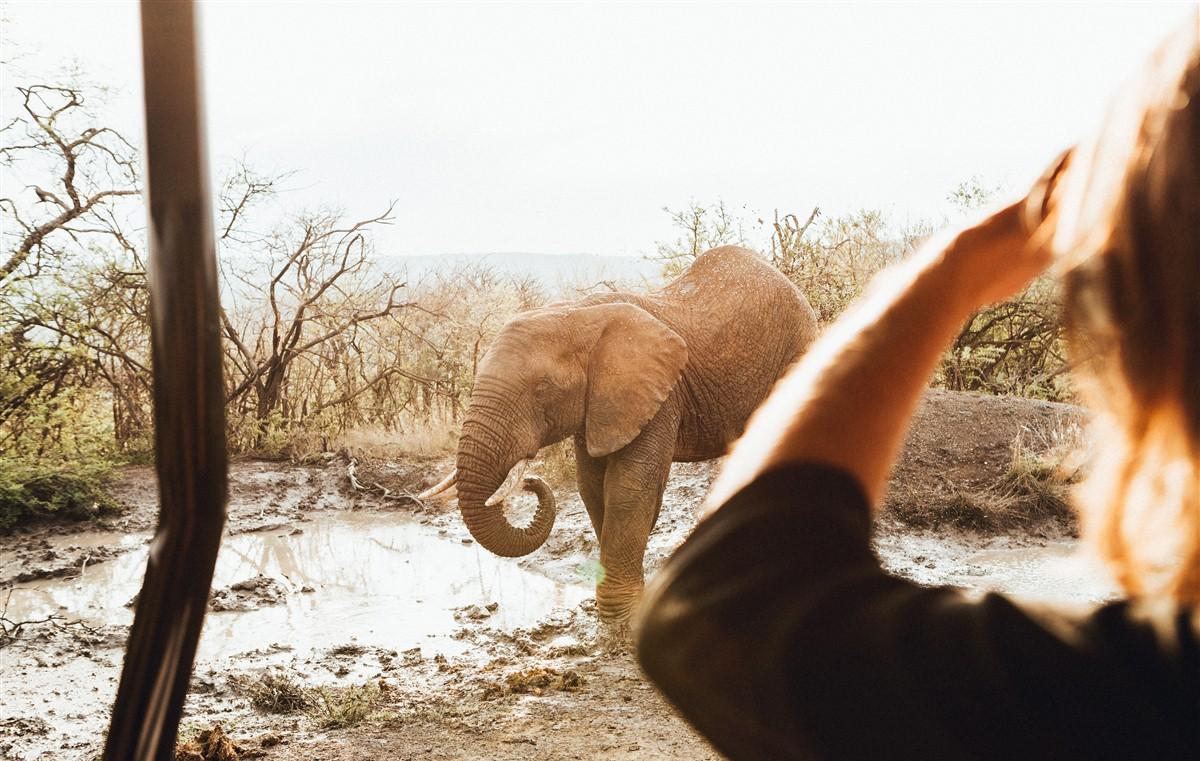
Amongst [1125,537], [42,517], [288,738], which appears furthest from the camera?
[42,517]

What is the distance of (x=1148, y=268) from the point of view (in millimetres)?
302

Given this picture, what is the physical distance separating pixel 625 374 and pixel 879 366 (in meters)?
3.96

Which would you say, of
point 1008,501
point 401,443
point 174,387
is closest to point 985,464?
point 1008,501

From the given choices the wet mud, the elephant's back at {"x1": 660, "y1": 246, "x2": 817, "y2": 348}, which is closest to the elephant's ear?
the elephant's back at {"x1": 660, "y1": 246, "x2": 817, "y2": 348}

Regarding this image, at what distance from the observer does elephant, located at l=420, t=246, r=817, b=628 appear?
4.02 meters

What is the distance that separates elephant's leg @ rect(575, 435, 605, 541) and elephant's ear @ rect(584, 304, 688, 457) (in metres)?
0.38

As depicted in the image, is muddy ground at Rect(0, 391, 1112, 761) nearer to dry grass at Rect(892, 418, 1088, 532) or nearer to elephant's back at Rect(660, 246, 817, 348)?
dry grass at Rect(892, 418, 1088, 532)

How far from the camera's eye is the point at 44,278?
756 centimetres

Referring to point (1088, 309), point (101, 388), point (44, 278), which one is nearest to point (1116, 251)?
point (1088, 309)

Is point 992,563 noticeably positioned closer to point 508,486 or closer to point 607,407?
point 607,407

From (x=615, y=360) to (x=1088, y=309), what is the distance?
403 centimetres

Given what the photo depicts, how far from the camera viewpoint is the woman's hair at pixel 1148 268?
0.29m

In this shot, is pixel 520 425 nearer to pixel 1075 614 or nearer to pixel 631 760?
pixel 631 760

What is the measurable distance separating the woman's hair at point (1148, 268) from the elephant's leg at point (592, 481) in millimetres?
4336
